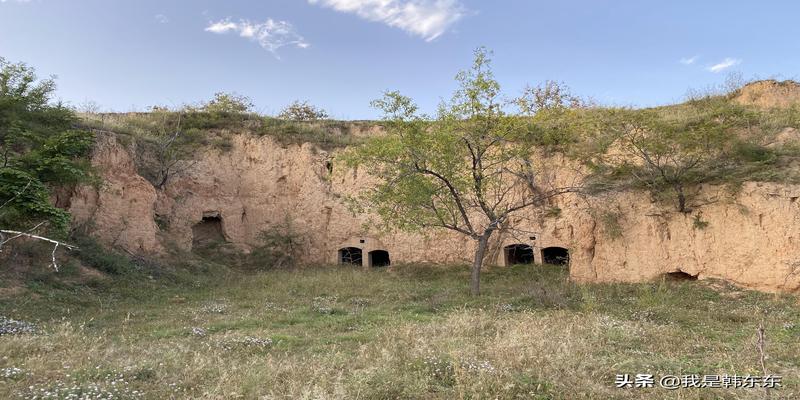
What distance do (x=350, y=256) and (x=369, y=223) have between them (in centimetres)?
730

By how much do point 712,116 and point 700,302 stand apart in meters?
5.58

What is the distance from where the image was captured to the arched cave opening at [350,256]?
2231cm

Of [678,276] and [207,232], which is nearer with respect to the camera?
[678,276]

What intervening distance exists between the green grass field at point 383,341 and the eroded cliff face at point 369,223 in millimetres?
1112

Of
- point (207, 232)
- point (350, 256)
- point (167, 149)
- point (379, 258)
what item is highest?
point (167, 149)

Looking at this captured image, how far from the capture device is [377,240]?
21031 millimetres

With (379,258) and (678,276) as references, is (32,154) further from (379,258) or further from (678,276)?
(678,276)

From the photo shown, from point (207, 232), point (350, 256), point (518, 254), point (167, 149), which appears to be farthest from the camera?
point (350, 256)

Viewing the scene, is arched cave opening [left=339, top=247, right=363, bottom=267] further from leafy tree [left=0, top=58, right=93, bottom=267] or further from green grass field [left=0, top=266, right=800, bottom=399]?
leafy tree [left=0, top=58, right=93, bottom=267]

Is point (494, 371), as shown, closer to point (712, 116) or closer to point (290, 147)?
point (712, 116)

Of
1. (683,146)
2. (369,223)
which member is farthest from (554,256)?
(369,223)

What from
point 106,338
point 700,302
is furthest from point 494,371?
point 700,302

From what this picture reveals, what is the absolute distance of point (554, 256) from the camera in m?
19.5

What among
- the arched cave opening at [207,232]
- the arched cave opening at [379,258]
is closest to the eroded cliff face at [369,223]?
the arched cave opening at [207,232]
